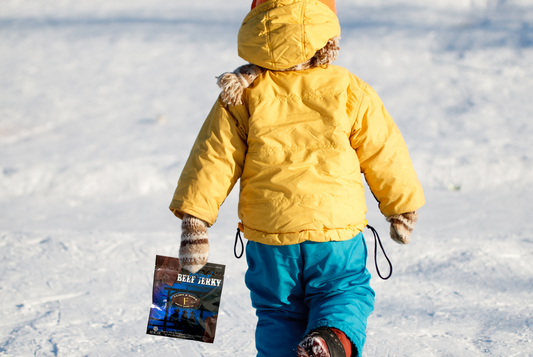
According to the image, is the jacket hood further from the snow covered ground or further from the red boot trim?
the snow covered ground

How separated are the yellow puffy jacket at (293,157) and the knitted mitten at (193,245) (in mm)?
33

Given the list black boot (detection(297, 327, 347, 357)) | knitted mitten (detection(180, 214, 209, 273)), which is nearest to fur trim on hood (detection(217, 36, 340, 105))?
knitted mitten (detection(180, 214, 209, 273))

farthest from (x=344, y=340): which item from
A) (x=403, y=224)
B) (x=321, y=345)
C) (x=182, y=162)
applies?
(x=182, y=162)

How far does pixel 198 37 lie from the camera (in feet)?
24.0

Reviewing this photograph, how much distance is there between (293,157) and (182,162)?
2985mm

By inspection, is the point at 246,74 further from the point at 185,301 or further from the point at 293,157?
the point at 185,301

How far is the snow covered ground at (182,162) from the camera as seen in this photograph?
2.12 m

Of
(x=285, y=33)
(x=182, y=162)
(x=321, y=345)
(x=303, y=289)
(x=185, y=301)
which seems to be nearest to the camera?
(x=321, y=345)

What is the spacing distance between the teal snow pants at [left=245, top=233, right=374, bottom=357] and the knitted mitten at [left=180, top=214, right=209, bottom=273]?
0.16 m

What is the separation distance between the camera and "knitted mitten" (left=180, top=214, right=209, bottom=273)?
1471 millimetres

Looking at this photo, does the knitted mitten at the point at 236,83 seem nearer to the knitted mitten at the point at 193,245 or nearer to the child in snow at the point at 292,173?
the child in snow at the point at 292,173

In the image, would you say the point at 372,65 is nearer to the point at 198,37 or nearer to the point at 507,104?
the point at 507,104

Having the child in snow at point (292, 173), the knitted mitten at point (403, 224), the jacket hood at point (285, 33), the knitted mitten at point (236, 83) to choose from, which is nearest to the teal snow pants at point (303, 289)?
the child in snow at point (292, 173)

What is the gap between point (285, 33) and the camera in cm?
139
